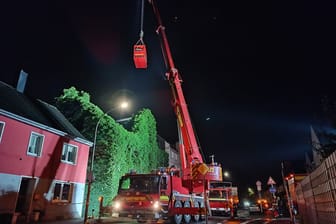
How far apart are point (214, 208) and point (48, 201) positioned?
12.3m

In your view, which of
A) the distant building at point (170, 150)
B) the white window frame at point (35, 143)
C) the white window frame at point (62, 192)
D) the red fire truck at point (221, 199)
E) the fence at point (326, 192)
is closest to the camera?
the fence at point (326, 192)

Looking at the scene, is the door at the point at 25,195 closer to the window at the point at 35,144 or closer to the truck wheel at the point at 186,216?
the window at the point at 35,144

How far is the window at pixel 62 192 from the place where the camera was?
56.4 feet

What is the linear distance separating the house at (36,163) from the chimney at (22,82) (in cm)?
31

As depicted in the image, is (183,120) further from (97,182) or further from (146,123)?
(146,123)

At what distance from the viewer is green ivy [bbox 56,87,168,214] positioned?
68.8 feet

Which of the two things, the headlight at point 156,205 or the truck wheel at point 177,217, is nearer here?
the headlight at point 156,205

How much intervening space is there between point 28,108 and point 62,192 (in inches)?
256

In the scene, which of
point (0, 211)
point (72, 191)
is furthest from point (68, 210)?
point (0, 211)

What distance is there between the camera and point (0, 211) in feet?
43.1

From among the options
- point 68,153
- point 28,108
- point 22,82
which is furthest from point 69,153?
point 22,82

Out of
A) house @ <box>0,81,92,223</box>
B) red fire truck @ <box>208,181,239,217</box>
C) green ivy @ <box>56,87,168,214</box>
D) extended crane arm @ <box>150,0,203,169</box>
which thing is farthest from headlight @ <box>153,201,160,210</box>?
green ivy @ <box>56,87,168,214</box>

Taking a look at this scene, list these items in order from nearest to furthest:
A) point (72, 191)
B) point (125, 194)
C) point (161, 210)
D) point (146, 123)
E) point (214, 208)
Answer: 1. point (161, 210)
2. point (125, 194)
3. point (72, 191)
4. point (214, 208)
5. point (146, 123)

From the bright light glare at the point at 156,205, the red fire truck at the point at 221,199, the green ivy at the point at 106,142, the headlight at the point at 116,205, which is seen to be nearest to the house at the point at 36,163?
the green ivy at the point at 106,142
